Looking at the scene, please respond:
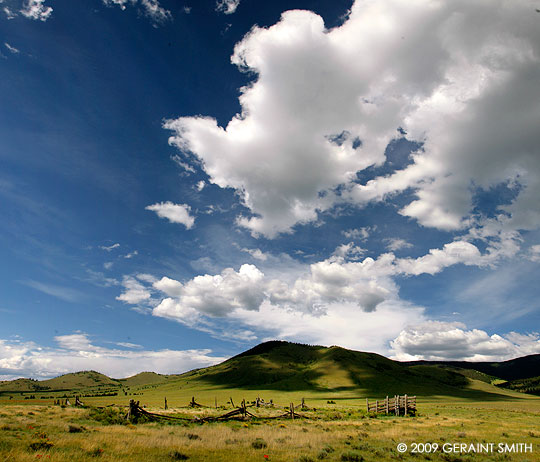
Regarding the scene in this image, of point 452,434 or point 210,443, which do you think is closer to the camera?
point 210,443

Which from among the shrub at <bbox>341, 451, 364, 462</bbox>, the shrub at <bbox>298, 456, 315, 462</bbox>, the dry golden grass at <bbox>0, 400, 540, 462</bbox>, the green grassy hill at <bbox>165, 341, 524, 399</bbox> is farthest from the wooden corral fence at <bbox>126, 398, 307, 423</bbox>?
the green grassy hill at <bbox>165, 341, 524, 399</bbox>

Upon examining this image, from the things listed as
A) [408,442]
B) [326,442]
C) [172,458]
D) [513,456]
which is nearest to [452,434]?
[408,442]

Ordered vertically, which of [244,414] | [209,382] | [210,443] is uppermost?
[210,443]

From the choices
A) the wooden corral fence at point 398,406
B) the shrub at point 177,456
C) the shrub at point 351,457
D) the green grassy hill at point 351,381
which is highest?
the shrub at point 177,456

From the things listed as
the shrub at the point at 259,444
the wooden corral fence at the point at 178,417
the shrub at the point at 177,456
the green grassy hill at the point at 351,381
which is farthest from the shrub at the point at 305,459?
the green grassy hill at the point at 351,381

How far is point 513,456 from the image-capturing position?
56.2ft

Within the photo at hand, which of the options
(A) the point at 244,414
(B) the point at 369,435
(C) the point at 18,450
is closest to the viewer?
(C) the point at 18,450

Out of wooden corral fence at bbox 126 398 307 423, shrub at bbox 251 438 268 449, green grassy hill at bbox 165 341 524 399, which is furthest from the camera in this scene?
green grassy hill at bbox 165 341 524 399

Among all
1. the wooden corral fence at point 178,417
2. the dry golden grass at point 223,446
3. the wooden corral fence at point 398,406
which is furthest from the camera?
the wooden corral fence at point 398,406

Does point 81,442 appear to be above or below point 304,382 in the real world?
above

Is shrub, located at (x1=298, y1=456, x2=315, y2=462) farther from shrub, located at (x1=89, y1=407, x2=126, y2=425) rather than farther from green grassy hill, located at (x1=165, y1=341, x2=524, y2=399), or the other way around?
green grassy hill, located at (x1=165, y1=341, x2=524, y2=399)

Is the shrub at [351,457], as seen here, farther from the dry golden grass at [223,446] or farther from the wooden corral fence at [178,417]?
the wooden corral fence at [178,417]

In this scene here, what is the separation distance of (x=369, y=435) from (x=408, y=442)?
3.85 metres

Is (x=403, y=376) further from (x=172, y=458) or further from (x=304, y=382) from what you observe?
(x=172, y=458)
